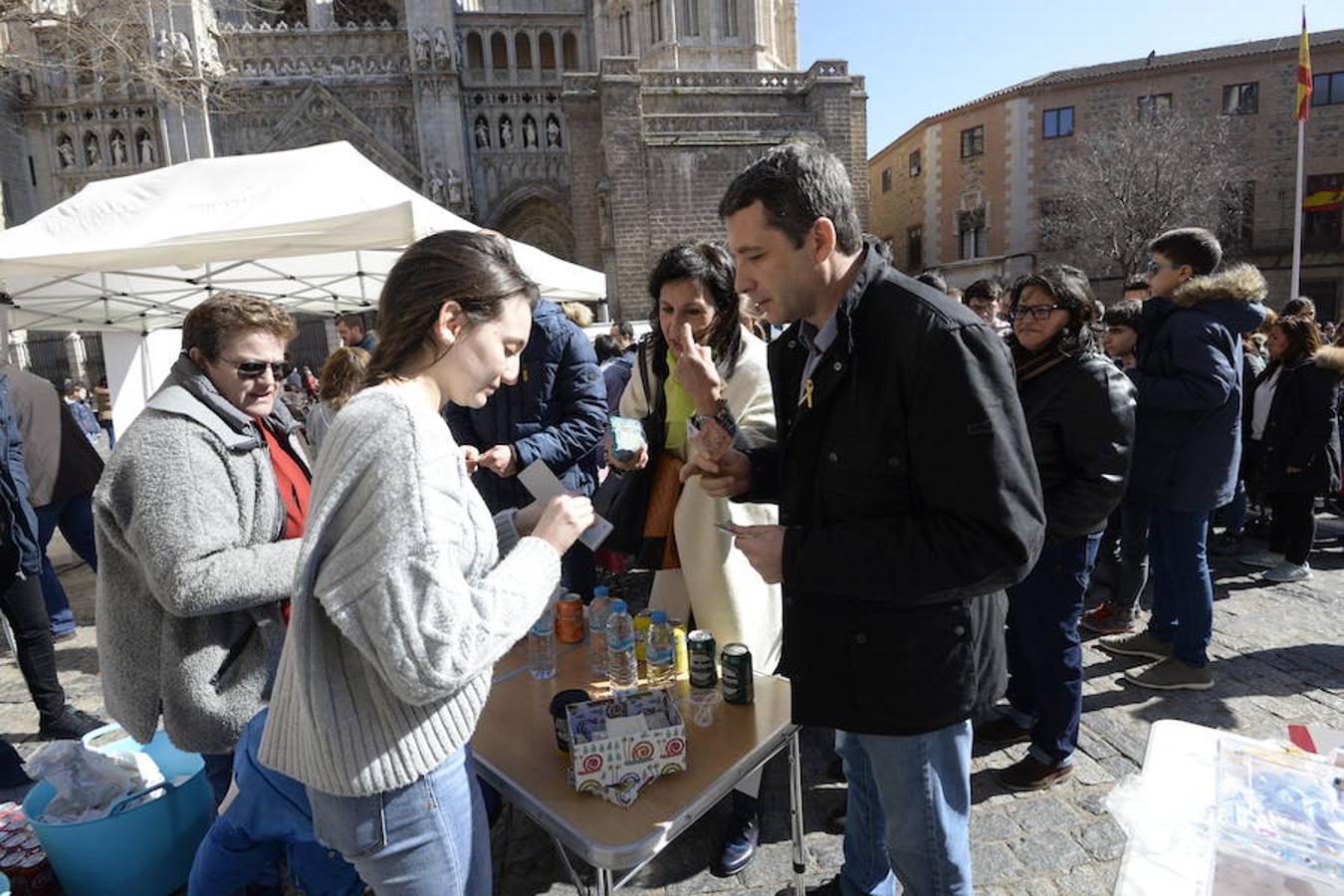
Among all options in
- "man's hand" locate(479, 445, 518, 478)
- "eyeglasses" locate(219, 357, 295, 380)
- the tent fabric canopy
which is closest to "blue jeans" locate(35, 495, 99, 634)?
the tent fabric canopy

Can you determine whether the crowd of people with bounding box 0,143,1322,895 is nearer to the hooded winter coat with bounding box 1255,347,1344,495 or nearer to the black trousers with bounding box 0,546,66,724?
the black trousers with bounding box 0,546,66,724

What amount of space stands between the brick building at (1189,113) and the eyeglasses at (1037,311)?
1094 inches

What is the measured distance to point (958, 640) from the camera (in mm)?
1628

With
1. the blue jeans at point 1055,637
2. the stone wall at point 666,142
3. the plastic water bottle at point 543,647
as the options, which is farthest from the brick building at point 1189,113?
the plastic water bottle at point 543,647

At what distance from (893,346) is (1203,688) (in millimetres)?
3587

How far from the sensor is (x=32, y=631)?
12.2ft

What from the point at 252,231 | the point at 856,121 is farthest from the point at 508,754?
the point at 856,121

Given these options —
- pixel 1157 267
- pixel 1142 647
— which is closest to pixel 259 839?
pixel 1142 647

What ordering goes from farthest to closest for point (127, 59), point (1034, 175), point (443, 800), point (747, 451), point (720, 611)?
1. point (1034, 175)
2. point (127, 59)
3. point (720, 611)
4. point (747, 451)
5. point (443, 800)

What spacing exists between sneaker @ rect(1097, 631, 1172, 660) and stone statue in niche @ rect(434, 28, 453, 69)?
1121 inches

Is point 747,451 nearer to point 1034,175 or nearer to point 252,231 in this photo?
point 252,231

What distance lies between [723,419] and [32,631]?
153 inches

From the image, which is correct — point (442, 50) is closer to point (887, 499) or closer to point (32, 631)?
point (32, 631)

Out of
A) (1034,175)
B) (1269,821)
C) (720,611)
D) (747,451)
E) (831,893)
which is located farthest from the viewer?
(1034,175)
